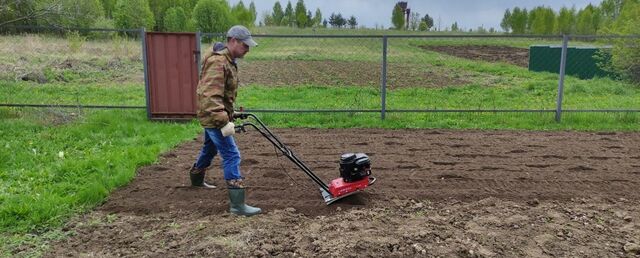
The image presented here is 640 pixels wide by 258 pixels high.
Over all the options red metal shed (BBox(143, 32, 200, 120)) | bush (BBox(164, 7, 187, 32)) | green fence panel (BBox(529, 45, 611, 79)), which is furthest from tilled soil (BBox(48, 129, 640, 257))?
bush (BBox(164, 7, 187, 32))

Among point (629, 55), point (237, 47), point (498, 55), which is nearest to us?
point (237, 47)

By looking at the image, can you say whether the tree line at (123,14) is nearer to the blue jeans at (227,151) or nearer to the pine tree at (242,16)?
the pine tree at (242,16)

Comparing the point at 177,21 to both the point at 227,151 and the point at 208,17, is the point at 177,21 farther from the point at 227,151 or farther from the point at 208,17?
the point at 227,151

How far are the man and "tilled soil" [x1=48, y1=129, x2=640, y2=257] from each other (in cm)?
31

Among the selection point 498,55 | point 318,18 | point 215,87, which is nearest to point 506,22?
point 318,18

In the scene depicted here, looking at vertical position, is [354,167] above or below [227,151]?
below

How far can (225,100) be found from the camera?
5402 mm

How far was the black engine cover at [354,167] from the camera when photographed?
5.52 meters

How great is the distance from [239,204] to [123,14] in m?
36.8

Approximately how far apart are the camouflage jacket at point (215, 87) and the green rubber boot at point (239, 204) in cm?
70

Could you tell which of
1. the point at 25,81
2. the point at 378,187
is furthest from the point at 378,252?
the point at 25,81

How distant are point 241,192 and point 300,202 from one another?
0.71m

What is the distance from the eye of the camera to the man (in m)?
5.09

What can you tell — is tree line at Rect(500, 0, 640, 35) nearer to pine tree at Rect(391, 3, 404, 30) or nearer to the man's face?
pine tree at Rect(391, 3, 404, 30)
